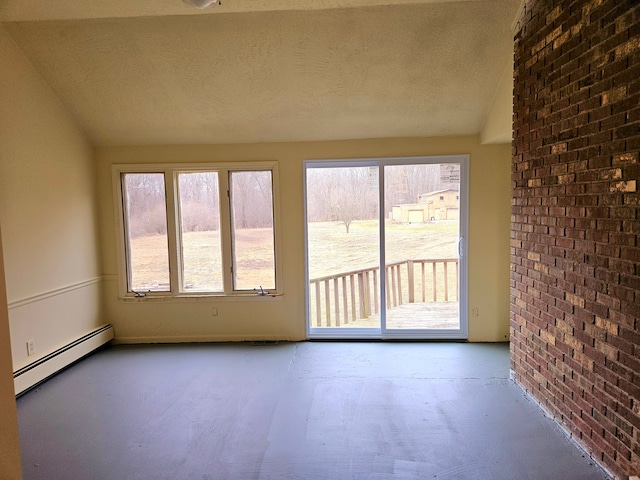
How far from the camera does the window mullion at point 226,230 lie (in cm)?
→ 424

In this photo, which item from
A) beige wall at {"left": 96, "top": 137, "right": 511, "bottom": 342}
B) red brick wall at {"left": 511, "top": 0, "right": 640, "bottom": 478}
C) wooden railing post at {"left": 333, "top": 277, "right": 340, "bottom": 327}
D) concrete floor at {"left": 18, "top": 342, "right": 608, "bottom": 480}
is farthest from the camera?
wooden railing post at {"left": 333, "top": 277, "right": 340, "bottom": 327}

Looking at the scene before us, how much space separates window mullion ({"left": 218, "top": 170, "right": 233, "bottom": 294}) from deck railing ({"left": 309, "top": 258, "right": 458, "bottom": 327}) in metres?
0.92

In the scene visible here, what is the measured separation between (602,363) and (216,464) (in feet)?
7.34

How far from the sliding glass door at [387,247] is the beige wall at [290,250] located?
0.40 feet

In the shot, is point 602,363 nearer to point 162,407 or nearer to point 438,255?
point 438,255

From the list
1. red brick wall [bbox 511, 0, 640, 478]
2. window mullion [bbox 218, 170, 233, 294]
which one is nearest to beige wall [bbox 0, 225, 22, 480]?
red brick wall [bbox 511, 0, 640, 478]

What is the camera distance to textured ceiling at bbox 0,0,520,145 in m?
2.83

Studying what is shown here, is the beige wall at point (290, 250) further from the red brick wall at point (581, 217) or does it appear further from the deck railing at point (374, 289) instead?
the red brick wall at point (581, 217)

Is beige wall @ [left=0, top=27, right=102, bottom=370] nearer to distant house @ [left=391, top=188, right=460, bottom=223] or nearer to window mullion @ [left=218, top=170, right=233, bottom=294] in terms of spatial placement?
window mullion @ [left=218, top=170, right=233, bottom=294]

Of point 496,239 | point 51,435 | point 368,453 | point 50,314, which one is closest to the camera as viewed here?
point 368,453

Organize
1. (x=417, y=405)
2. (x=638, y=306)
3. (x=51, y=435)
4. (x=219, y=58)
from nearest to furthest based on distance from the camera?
1. (x=638, y=306)
2. (x=51, y=435)
3. (x=417, y=405)
4. (x=219, y=58)

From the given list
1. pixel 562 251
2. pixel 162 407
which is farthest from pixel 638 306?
pixel 162 407

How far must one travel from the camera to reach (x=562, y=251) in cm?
246

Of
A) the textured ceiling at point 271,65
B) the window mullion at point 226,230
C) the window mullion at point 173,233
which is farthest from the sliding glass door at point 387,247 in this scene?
the window mullion at point 173,233
